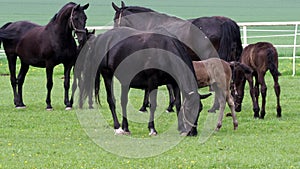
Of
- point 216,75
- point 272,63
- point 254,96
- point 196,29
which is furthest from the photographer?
point 196,29

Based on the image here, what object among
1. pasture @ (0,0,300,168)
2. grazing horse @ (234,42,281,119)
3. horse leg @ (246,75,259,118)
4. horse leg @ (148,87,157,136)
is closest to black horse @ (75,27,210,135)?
horse leg @ (148,87,157,136)

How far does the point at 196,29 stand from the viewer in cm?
1619

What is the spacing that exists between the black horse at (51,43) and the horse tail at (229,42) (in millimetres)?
2810

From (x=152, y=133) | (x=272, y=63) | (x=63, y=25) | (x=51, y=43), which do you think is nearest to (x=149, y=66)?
(x=152, y=133)

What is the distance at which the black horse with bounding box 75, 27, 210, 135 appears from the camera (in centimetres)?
1190

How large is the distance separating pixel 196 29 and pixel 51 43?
120 inches

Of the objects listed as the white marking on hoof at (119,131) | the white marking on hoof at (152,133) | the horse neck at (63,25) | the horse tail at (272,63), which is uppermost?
the horse neck at (63,25)

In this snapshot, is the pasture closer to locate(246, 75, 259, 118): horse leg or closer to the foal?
locate(246, 75, 259, 118): horse leg

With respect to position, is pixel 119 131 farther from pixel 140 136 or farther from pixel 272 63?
pixel 272 63

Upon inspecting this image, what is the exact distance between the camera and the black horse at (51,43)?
624 inches

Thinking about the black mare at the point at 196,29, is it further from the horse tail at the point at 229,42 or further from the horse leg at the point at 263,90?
the horse leg at the point at 263,90

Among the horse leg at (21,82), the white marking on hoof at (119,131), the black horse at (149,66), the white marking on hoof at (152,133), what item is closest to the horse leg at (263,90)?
the black horse at (149,66)

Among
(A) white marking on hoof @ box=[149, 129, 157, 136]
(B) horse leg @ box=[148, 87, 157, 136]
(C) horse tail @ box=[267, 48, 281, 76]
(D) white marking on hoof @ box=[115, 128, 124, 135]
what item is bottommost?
(D) white marking on hoof @ box=[115, 128, 124, 135]

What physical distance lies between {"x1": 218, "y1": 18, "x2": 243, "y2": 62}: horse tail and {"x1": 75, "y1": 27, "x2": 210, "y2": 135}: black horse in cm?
290
